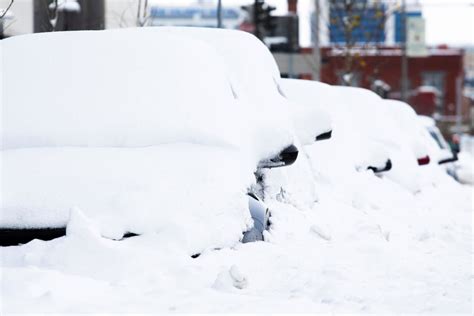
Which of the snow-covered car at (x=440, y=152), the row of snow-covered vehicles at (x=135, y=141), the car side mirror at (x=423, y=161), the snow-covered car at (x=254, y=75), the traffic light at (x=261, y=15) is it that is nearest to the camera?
the row of snow-covered vehicles at (x=135, y=141)

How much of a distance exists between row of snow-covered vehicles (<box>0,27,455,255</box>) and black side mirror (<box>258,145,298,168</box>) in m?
0.01

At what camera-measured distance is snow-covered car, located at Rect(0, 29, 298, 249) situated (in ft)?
17.3

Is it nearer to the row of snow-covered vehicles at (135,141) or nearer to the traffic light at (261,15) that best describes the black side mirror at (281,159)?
the row of snow-covered vehicles at (135,141)

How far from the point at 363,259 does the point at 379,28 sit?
2279cm

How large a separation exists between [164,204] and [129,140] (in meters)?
0.63

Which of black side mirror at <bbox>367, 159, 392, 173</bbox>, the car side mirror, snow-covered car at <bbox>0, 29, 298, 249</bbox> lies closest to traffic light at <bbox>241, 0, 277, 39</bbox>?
the car side mirror

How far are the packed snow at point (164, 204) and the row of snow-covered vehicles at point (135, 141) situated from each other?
0.03ft

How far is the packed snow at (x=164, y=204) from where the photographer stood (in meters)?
4.77

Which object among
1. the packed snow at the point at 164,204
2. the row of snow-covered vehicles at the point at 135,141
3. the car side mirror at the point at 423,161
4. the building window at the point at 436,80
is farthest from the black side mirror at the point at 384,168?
the building window at the point at 436,80

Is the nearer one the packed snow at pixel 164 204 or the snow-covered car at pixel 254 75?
the packed snow at pixel 164 204

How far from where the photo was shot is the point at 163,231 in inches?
207

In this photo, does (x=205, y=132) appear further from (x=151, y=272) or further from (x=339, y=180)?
(x=339, y=180)

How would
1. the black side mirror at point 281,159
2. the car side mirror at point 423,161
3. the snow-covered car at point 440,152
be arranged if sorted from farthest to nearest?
the snow-covered car at point 440,152, the car side mirror at point 423,161, the black side mirror at point 281,159

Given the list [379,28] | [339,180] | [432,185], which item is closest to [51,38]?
[339,180]
